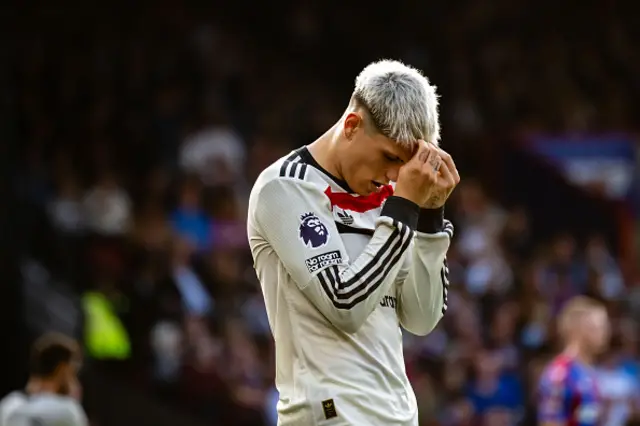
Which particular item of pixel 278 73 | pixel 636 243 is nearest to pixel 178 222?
pixel 278 73

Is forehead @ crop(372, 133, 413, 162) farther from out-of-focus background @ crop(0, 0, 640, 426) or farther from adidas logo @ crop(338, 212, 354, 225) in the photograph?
out-of-focus background @ crop(0, 0, 640, 426)

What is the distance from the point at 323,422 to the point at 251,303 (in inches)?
302

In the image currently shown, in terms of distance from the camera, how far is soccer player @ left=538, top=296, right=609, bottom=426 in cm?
762

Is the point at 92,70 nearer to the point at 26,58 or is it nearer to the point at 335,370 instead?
the point at 26,58

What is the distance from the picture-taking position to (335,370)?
3494 mm

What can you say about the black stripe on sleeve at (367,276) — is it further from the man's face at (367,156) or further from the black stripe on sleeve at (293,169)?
the black stripe on sleeve at (293,169)

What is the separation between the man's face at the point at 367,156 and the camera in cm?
349

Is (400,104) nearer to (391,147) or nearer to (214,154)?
(391,147)

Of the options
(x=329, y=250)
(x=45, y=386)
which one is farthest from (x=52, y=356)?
(x=329, y=250)

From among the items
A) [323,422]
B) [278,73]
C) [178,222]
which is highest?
[278,73]

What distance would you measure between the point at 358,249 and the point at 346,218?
9 cm

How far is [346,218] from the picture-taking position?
11.9 feet

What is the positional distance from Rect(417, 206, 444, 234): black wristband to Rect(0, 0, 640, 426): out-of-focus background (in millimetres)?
6573

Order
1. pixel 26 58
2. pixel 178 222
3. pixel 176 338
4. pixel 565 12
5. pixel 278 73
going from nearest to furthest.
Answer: pixel 176 338, pixel 178 222, pixel 26 58, pixel 278 73, pixel 565 12
